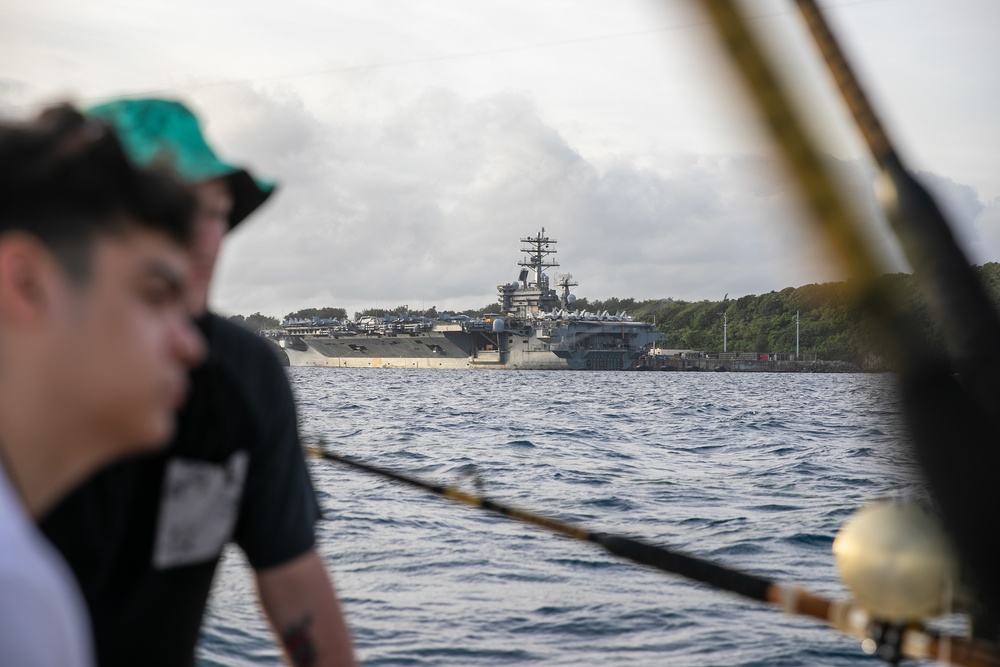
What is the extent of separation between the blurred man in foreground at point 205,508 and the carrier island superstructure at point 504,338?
92.7 metres

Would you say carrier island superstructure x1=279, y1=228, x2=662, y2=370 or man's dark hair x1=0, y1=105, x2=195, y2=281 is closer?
man's dark hair x1=0, y1=105, x2=195, y2=281

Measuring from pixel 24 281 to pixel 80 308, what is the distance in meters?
0.06

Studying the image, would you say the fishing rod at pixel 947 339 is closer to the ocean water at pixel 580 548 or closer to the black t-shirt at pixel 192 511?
the ocean water at pixel 580 548

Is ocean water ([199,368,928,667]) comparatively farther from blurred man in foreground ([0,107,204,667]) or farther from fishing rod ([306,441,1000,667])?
blurred man in foreground ([0,107,204,667])

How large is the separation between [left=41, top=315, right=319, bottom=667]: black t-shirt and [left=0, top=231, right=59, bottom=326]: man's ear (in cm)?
132

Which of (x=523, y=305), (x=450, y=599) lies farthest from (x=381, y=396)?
(x=523, y=305)

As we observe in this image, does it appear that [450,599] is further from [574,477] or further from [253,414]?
[574,477]

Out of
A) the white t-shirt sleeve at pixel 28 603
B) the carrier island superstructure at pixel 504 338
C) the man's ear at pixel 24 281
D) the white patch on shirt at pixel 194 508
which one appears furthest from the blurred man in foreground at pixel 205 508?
the carrier island superstructure at pixel 504 338

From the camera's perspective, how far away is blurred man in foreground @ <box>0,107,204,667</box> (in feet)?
3.04

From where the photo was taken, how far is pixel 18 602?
0.73 metres

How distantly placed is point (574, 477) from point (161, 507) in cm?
1630

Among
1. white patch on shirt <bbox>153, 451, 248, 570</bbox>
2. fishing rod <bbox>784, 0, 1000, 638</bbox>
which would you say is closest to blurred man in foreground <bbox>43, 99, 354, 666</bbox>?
white patch on shirt <bbox>153, 451, 248, 570</bbox>

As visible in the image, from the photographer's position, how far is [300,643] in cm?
244

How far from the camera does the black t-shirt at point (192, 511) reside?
2145mm
